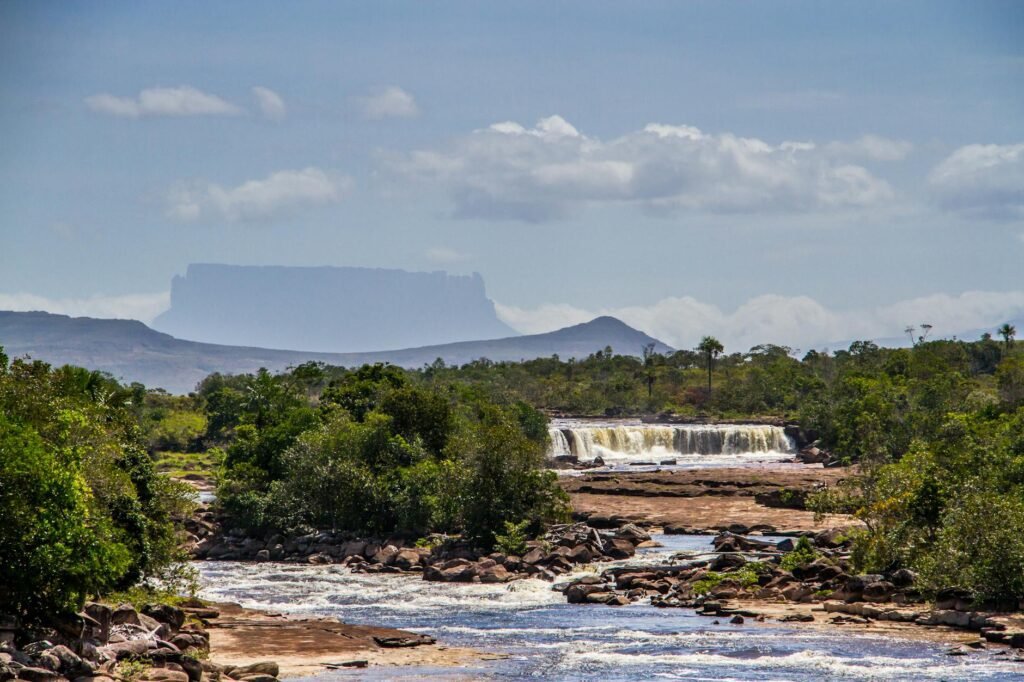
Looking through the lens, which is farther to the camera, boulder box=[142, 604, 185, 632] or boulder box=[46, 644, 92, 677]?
boulder box=[142, 604, 185, 632]

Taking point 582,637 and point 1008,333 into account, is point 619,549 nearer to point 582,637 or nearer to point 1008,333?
point 582,637

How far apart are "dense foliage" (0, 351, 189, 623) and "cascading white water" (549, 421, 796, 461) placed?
91.8 meters

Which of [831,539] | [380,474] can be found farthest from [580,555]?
[380,474]

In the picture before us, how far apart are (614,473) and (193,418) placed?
57077 mm

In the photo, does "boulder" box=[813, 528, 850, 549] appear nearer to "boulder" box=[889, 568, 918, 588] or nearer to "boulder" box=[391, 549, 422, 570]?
"boulder" box=[889, 568, 918, 588]

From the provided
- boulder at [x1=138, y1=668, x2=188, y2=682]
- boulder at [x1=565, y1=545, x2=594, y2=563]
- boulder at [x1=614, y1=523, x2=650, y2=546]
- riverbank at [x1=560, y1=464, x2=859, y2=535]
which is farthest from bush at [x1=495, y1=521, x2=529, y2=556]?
boulder at [x1=138, y1=668, x2=188, y2=682]

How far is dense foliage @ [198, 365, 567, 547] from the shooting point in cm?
6350

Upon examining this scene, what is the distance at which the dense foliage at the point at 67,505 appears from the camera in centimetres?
3139

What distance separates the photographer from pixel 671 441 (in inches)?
5492

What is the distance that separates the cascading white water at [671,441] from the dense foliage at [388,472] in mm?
53621

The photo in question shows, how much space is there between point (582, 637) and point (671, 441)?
9835 cm

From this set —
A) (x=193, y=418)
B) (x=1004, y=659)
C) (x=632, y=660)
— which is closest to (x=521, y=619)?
(x=632, y=660)

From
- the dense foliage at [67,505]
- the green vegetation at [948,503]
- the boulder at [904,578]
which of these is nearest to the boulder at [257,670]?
the dense foliage at [67,505]

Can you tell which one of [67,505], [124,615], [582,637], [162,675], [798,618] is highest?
[67,505]
